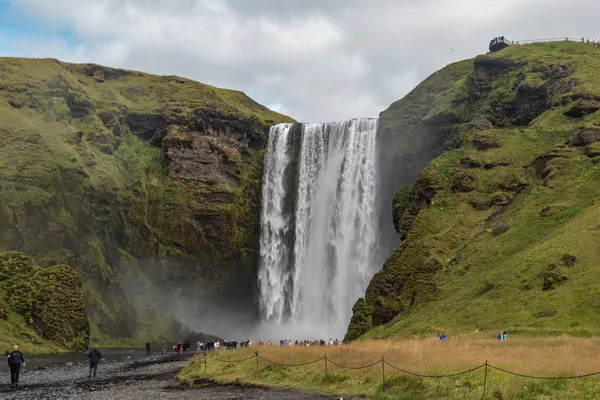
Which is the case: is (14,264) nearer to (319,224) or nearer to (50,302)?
(50,302)

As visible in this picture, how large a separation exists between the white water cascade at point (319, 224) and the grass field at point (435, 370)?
163 ft

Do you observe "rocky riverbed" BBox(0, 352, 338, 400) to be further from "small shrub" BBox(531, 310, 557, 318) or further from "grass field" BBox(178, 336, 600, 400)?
"small shrub" BBox(531, 310, 557, 318)

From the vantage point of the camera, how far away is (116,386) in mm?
37438

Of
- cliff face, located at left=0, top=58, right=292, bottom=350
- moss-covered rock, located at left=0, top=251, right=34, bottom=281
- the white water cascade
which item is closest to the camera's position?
moss-covered rock, located at left=0, top=251, right=34, bottom=281

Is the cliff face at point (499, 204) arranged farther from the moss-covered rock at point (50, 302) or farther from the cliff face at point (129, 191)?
the moss-covered rock at point (50, 302)

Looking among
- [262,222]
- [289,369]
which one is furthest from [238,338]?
[289,369]

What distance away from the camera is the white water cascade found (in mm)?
87812

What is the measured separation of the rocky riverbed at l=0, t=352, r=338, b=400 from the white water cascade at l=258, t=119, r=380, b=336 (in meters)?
36.9

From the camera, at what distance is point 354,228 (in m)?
89.5

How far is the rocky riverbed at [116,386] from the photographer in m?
30.2

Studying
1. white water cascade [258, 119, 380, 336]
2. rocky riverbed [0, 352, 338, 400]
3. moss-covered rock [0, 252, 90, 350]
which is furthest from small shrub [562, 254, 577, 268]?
moss-covered rock [0, 252, 90, 350]

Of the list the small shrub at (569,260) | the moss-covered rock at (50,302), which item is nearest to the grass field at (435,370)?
the small shrub at (569,260)

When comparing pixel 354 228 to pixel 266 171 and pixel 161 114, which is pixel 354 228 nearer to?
pixel 266 171

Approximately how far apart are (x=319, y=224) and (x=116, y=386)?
6138cm
